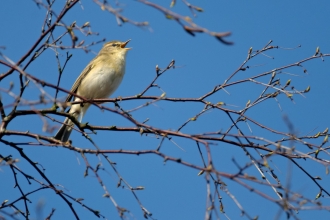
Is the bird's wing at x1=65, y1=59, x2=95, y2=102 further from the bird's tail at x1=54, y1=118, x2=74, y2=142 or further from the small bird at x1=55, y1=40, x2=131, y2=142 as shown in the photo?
the bird's tail at x1=54, y1=118, x2=74, y2=142

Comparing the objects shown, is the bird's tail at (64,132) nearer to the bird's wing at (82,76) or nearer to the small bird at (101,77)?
the small bird at (101,77)

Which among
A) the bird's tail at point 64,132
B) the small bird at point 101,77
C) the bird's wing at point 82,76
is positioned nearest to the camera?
the bird's tail at point 64,132

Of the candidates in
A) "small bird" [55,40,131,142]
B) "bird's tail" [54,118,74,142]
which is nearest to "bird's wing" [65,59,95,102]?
"small bird" [55,40,131,142]

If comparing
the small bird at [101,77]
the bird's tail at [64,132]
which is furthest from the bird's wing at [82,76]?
the bird's tail at [64,132]

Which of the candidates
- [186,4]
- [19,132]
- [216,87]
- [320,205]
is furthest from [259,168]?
[19,132]

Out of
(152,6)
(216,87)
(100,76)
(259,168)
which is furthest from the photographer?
(100,76)

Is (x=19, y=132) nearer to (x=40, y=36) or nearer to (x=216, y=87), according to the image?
(x=40, y=36)

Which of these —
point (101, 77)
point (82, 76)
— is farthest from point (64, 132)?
point (82, 76)

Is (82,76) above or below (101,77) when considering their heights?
above

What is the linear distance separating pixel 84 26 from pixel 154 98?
800 millimetres

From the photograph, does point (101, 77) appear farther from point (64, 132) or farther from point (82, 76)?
point (64, 132)

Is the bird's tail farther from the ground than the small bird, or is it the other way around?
the small bird

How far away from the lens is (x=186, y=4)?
2.60 m

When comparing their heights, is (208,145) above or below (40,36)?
below
